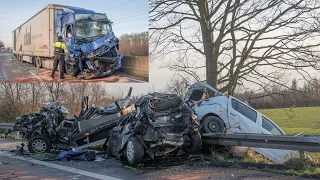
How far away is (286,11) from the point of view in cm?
1547

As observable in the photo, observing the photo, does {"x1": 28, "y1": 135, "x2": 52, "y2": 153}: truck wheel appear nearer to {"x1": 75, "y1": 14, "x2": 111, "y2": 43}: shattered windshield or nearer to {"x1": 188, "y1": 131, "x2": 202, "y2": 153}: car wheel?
{"x1": 188, "y1": 131, "x2": 202, "y2": 153}: car wheel

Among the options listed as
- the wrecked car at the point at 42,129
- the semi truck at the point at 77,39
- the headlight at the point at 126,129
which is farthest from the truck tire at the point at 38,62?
the headlight at the point at 126,129

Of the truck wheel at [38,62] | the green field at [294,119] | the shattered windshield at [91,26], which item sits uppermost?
the shattered windshield at [91,26]

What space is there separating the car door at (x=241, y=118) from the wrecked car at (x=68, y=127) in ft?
9.12

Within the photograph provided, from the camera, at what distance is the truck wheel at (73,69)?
18.2 metres

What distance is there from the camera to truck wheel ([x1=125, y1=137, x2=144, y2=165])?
7758 mm

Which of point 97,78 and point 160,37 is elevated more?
point 160,37

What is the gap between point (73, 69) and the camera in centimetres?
1823

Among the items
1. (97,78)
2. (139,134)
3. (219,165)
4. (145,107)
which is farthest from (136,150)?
(97,78)

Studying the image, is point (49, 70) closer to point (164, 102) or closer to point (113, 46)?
point (113, 46)

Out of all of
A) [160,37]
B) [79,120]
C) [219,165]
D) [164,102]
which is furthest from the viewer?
[160,37]

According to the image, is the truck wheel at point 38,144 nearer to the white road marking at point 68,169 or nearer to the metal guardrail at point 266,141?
the white road marking at point 68,169

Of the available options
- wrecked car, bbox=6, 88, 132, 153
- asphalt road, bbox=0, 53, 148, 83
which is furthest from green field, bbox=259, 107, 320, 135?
wrecked car, bbox=6, 88, 132, 153

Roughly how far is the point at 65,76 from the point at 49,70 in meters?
0.87
